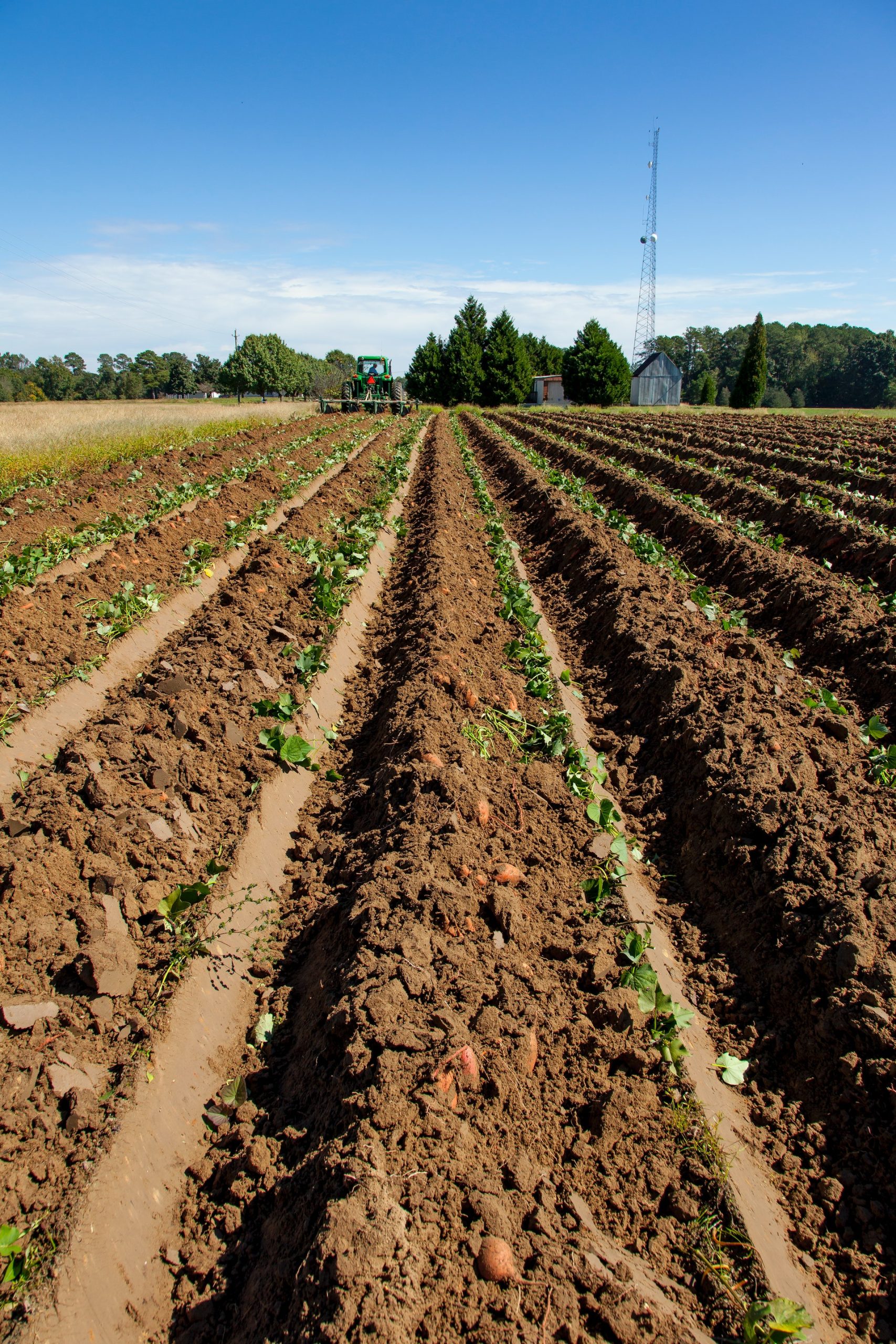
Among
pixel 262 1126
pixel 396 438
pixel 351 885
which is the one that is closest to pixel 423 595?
pixel 351 885

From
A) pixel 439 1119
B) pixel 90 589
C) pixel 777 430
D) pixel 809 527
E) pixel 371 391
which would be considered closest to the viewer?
pixel 439 1119

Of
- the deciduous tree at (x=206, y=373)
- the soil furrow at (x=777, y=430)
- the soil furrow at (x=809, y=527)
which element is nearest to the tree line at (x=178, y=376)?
the deciduous tree at (x=206, y=373)

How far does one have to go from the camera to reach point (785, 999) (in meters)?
3.25

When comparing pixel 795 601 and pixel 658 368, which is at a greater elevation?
pixel 658 368

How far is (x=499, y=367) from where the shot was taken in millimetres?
55250

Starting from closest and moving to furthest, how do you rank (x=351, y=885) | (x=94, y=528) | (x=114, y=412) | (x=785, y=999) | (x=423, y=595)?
(x=785, y=999) < (x=351, y=885) < (x=423, y=595) < (x=94, y=528) < (x=114, y=412)

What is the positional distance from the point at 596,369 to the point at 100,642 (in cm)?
5212

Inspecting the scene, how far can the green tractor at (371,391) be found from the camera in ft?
126

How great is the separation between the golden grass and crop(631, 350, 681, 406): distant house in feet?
116

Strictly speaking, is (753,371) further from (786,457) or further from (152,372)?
(152,372)

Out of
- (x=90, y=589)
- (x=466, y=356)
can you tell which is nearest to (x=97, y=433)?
(x=90, y=589)

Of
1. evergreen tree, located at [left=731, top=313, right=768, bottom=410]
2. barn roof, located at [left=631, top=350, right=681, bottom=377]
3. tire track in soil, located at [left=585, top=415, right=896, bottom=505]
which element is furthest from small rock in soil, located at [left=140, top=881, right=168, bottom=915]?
barn roof, located at [left=631, top=350, right=681, bottom=377]

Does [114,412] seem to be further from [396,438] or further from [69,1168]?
[69,1168]

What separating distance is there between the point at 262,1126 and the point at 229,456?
55.0 ft
